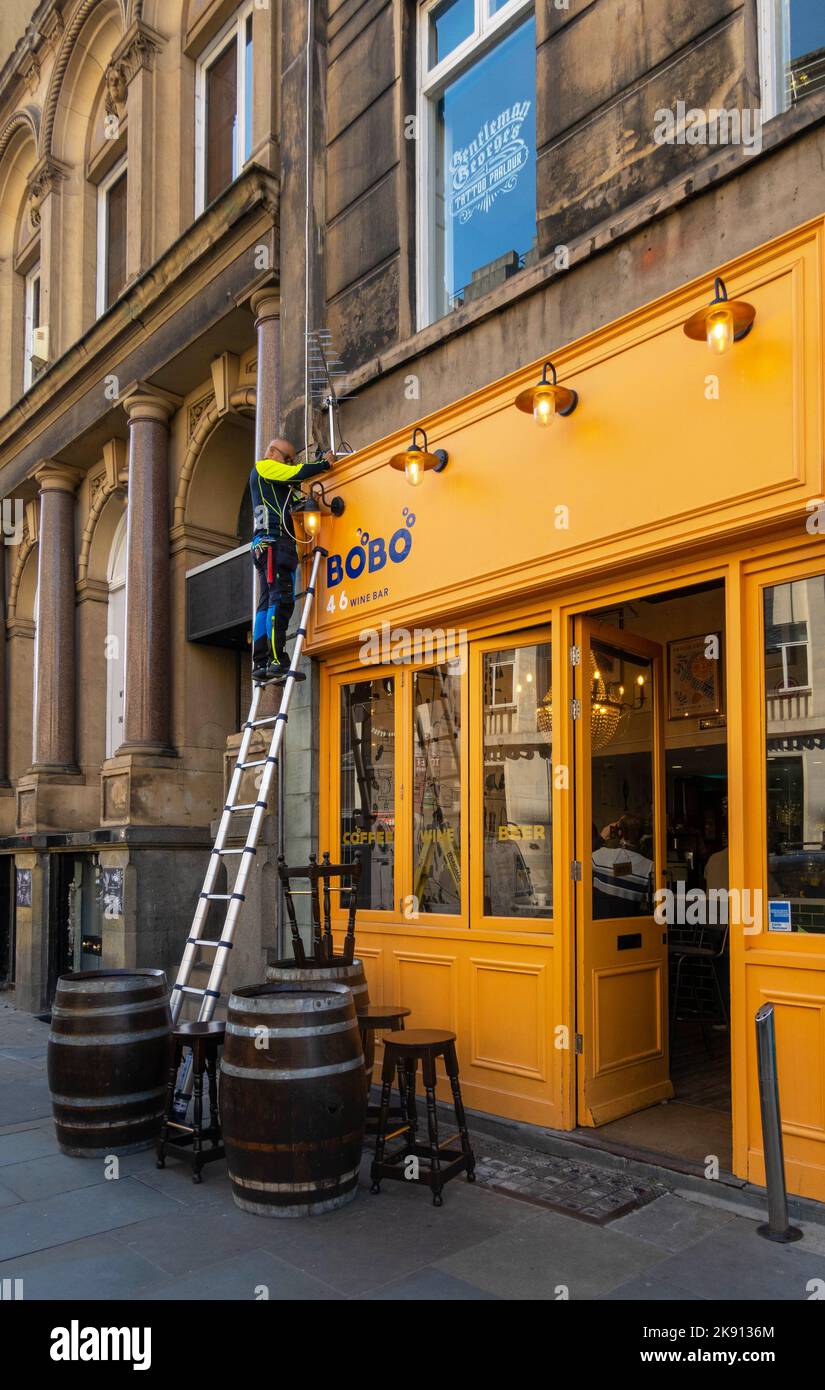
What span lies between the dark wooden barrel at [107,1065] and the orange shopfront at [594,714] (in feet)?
6.05

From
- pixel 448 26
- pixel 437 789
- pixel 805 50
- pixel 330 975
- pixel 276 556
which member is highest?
pixel 448 26

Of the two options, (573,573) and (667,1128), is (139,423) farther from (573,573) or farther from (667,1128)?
(667,1128)

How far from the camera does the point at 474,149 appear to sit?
7.59m

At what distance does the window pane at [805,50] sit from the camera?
17.1 ft

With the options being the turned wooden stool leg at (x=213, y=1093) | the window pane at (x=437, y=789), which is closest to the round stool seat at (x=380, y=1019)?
the turned wooden stool leg at (x=213, y=1093)

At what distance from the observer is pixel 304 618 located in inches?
312

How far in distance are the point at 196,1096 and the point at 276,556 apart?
401 cm

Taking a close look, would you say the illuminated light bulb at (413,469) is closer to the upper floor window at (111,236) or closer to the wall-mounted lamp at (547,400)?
the wall-mounted lamp at (547,400)

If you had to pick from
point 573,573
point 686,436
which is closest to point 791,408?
point 686,436

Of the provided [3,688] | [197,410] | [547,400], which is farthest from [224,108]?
[3,688]

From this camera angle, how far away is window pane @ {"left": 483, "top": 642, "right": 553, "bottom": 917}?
6.34 meters

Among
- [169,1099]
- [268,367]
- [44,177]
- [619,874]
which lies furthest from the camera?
[44,177]

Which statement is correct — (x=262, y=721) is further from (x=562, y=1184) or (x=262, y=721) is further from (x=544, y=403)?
(x=562, y=1184)
